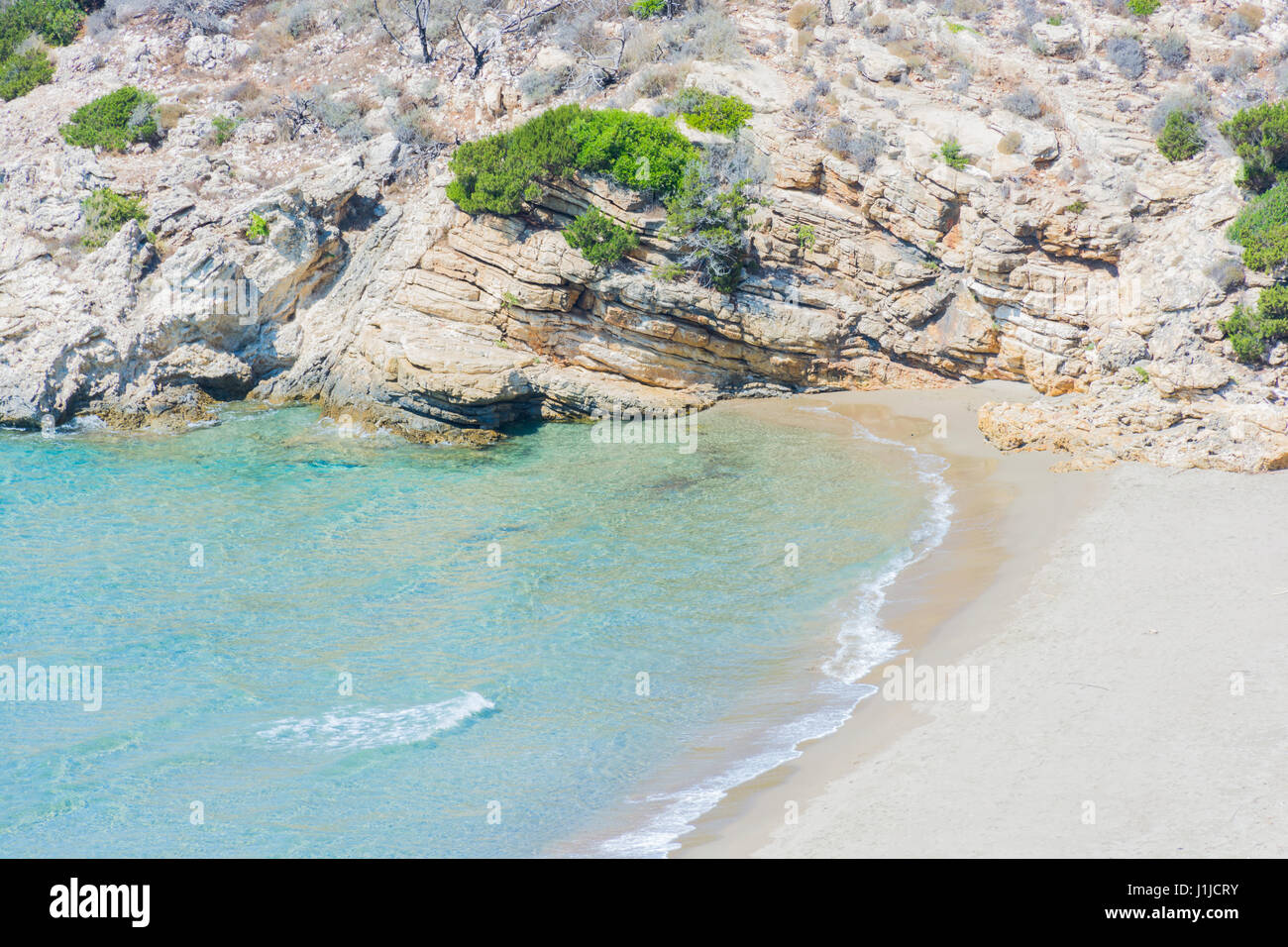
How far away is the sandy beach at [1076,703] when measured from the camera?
9.00 m

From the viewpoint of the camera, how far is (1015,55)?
26.8 m

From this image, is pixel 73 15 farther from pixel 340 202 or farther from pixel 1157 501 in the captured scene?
pixel 1157 501

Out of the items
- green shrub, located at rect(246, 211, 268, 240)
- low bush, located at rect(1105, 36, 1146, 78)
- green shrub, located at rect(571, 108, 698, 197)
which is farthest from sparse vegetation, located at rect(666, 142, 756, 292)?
low bush, located at rect(1105, 36, 1146, 78)

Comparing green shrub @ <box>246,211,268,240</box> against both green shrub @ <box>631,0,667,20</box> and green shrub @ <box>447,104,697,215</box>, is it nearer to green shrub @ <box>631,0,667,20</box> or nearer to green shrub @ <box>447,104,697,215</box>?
green shrub @ <box>447,104,697,215</box>

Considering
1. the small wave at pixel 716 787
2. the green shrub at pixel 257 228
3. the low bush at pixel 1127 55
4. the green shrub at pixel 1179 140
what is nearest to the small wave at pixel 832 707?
the small wave at pixel 716 787

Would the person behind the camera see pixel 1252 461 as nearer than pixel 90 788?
No

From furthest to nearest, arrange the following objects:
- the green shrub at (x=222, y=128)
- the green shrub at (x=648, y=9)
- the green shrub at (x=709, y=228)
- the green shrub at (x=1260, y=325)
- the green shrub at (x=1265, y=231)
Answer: the green shrub at (x=648, y=9), the green shrub at (x=222, y=128), the green shrub at (x=709, y=228), the green shrub at (x=1265, y=231), the green shrub at (x=1260, y=325)

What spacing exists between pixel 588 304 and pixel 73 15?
24577mm

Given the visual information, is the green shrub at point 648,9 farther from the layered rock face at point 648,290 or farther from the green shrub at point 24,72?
the green shrub at point 24,72

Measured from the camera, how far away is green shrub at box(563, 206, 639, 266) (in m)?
22.4

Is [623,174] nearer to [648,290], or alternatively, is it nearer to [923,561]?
[648,290]

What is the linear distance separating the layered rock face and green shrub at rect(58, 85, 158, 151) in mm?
3683

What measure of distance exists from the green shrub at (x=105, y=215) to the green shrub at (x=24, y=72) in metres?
8.99

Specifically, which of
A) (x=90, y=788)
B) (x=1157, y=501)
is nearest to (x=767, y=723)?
(x=90, y=788)
